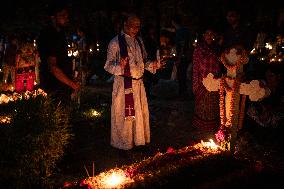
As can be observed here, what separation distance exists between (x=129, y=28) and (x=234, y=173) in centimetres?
315

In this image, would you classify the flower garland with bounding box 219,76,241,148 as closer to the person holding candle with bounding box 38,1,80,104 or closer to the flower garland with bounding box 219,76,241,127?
the flower garland with bounding box 219,76,241,127

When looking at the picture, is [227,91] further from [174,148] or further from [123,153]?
[123,153]

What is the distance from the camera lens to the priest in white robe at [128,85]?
7000 millimetres

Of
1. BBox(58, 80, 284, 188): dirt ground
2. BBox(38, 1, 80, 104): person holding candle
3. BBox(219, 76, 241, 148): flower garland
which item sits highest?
BBox(38, 1, 80, 104): person holding candle

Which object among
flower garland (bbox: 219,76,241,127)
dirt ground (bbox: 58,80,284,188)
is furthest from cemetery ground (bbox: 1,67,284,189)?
flower garland (bbox: 219,76,241,127)

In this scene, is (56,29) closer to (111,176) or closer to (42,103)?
(42,103)

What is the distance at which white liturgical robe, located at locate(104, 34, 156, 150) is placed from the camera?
706cm

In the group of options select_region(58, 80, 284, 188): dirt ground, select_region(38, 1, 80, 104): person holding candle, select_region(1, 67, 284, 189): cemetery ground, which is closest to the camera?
select_region(1, 67, 284, 189): cemetery ground

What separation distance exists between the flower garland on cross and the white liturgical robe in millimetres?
1380

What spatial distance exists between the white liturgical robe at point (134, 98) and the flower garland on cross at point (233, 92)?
4.53 ft

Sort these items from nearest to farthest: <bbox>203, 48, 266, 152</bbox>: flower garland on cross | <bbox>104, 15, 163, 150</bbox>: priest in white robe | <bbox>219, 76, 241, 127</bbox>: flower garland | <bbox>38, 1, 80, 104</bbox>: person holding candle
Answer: <bbox>203, 48, 266, 152</bbox>: flower garland on cross
<bbox>219, 76, 241, 127</bbox>: flower garland
<bbox>38, 1, 80, 104</bbox>: person holding candle
<bbox>104, 15, 163, 150</bbox>: priest in white robe

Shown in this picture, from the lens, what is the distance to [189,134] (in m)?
8.77

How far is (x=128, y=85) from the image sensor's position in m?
7.16

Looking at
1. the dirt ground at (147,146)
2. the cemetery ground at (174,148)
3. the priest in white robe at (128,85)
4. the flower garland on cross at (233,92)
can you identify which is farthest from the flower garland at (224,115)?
the priest in white robe at (128,85)
